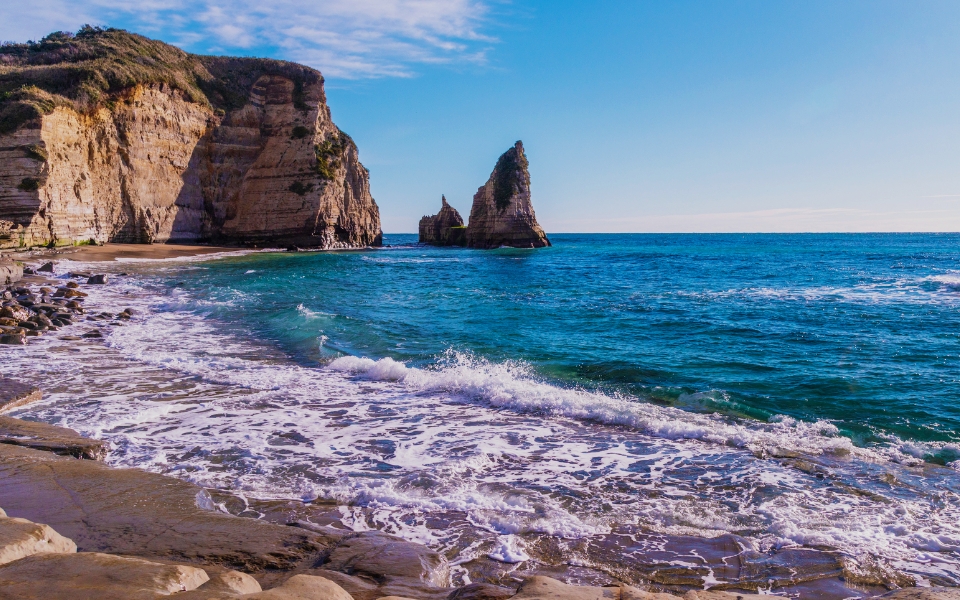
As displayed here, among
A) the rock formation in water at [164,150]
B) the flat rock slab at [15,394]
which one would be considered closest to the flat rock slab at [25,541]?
the flat rock slab at [15,394]

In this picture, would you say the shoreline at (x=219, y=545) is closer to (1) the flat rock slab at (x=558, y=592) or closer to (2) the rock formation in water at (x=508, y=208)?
(1) the flat rock slab at (x=558, y=592)

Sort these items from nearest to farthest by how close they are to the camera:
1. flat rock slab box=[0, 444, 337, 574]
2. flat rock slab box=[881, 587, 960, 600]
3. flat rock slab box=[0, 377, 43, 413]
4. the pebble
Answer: flat rock slab box=[881, 587, 960, 600] < flat rock slab box=[0, 444, 337, 574] < flat rock slab box=[0, 377, 43, 413] < the pebble

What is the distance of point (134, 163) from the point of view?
140ft

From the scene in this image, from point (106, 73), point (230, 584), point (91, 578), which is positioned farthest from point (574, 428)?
point (106, 73)

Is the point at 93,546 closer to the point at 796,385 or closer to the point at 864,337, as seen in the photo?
the point at 796,385

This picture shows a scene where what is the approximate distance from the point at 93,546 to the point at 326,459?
3081mm

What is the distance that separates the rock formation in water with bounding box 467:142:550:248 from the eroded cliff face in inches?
604

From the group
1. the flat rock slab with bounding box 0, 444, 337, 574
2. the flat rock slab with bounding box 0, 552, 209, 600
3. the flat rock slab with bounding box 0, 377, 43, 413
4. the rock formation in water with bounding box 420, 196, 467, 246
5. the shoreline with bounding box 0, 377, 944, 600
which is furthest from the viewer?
the rock formation in water with bounding box 420, 196, 467, 246

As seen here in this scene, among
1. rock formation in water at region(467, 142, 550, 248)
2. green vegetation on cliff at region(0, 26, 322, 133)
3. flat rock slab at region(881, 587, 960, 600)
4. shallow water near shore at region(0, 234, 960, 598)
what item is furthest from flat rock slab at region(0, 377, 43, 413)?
rock formation in water at region(467, 142, 550, 248)

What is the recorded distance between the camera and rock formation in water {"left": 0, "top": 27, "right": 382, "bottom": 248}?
110 ft

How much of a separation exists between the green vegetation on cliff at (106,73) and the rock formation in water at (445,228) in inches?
1269

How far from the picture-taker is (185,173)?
48.7 metres

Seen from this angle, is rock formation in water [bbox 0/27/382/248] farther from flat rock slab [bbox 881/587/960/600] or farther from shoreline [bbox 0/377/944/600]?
flat rock slab [bbox 881/587/960/600]

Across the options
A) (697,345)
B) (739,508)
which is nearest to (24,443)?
(739,508)
